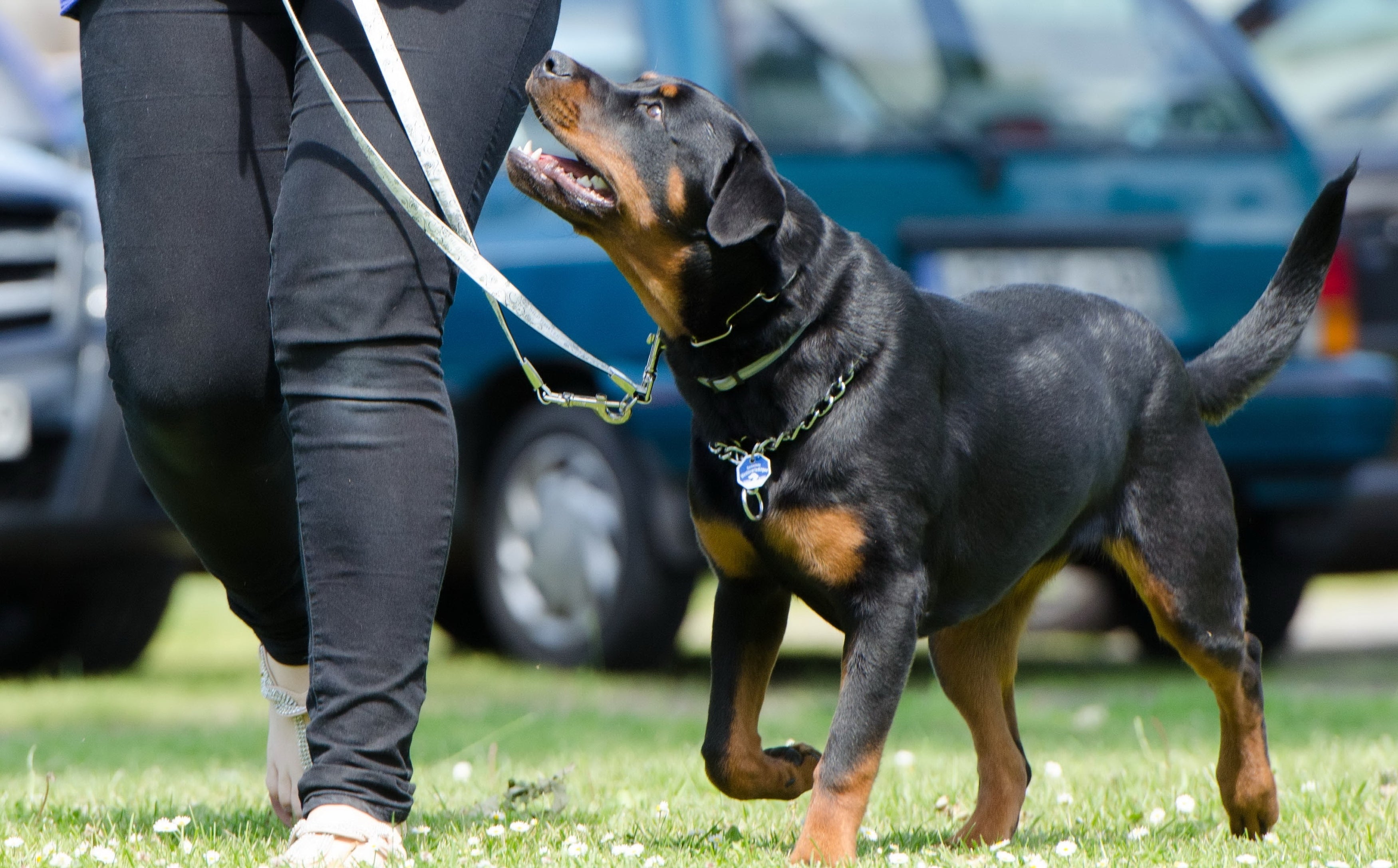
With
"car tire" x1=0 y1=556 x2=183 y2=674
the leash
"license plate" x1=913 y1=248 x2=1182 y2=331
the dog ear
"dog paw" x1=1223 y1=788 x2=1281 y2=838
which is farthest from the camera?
"car tire" x1=0 y1=556 x2=183 y2=674

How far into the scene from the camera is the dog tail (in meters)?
4.11

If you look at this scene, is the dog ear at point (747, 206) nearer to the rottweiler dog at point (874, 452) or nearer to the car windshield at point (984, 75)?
the rottweiler dog at point (874, 452)

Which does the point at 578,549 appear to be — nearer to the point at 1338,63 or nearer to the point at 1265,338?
the point at 1265,338

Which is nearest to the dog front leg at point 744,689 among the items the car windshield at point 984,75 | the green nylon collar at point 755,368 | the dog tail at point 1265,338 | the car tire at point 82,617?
the green nylon collar at point 755,368

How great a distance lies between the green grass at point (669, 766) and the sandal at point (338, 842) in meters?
0.17

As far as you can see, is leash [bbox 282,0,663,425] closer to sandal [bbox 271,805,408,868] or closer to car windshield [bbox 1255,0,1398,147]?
sandal [bbox 271,805,408,868]

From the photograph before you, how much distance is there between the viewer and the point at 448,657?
809 centimetres

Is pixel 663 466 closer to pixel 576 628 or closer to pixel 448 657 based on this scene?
pixel 576 628

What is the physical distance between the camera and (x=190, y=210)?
3.16 metres

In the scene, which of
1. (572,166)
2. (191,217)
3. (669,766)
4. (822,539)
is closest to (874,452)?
(822,539)

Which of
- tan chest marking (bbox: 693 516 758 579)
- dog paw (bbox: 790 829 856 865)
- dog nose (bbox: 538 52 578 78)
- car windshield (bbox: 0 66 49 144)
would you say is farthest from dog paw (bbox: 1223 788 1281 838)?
car windshield (bbox: 0 66 49 144)

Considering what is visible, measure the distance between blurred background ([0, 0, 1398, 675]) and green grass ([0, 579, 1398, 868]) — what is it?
513 mm

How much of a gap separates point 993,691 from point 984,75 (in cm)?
327

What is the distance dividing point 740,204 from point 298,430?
2.98 ft
